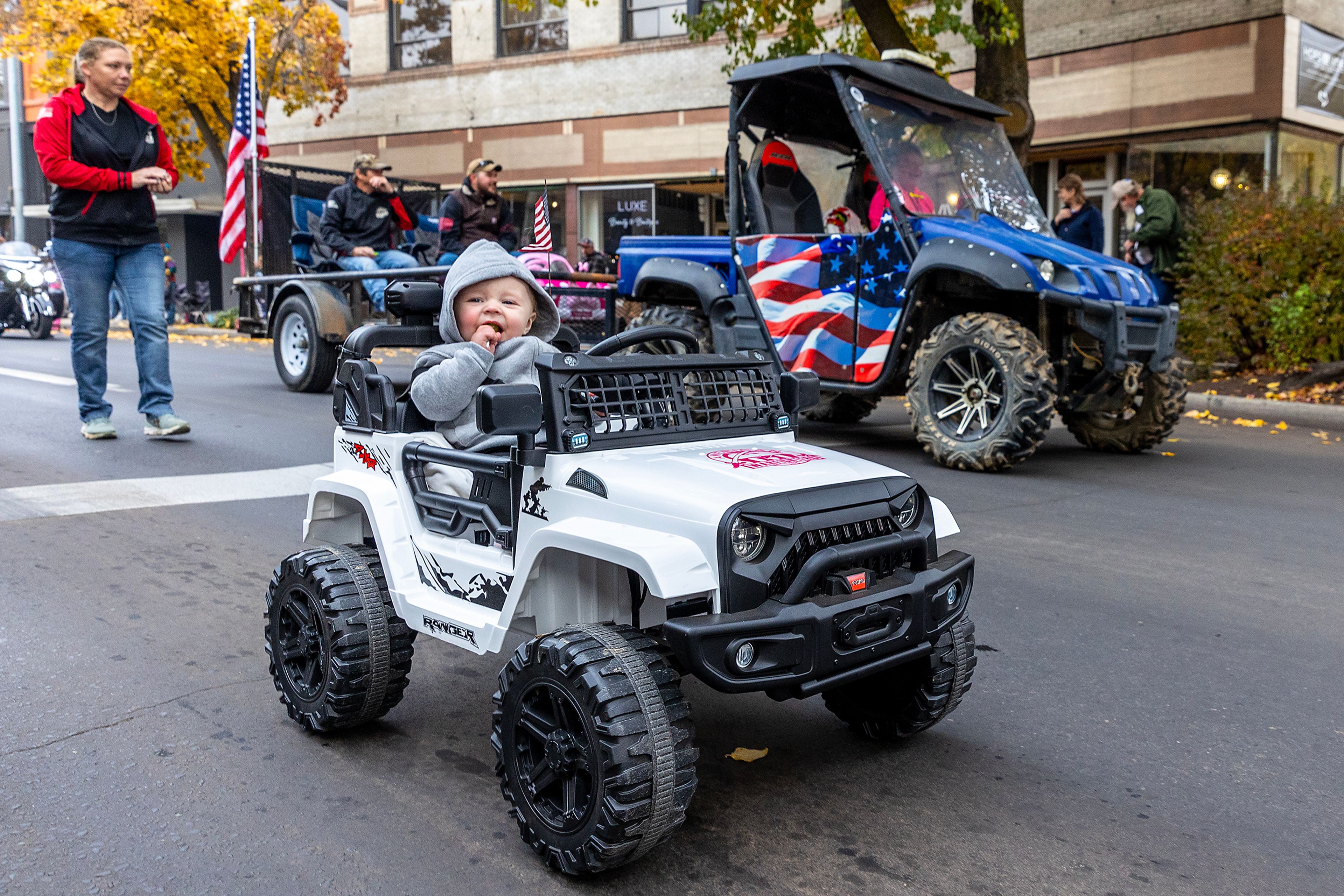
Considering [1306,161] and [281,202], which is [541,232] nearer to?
[281,202]

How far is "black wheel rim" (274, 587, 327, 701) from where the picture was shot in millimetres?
3203

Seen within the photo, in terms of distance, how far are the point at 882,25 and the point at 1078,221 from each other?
10.2 ft

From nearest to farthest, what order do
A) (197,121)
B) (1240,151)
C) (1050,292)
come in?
(1050,292), (1240,151), (197,121)

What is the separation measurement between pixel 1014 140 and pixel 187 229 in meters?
29.9

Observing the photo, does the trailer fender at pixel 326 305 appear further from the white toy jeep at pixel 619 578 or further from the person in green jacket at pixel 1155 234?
the person in green jacket at pixel 1155 234

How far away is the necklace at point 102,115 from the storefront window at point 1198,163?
42.4 feet

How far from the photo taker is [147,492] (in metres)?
6.47

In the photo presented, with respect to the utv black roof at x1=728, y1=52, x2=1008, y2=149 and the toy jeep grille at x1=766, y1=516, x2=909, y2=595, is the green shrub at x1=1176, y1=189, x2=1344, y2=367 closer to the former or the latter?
the utv black roof at x1=728, y1=52, x2=1008, y2=149

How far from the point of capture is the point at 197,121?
24.5 metres

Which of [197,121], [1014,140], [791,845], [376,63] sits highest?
[376,63]

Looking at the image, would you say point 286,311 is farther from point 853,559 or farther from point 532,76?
point 532,76

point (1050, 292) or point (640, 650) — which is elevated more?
point (1050, 292)

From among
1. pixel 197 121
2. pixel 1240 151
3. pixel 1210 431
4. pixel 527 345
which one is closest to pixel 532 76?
pixel 197 121

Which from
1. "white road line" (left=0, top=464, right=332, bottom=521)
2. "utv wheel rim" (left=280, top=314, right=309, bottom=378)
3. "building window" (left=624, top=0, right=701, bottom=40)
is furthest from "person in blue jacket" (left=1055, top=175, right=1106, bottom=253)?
"building window" (left=624, top=0, right=701, bottom=40)
